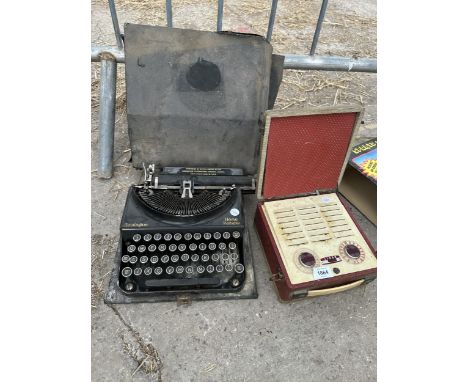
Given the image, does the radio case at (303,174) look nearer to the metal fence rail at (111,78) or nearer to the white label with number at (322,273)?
the white label with number at (322,273)

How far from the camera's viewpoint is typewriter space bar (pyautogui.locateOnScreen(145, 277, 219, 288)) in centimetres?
200

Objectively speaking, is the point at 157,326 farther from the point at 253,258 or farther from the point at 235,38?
the point at 235,38

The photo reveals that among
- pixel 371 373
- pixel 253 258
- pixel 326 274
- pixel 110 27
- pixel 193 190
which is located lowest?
pixel 371 373

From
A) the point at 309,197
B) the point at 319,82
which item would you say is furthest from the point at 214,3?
the point at 309,197

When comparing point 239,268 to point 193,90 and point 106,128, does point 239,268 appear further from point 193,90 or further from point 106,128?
point 106,128

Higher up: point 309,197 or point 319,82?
point 319,82

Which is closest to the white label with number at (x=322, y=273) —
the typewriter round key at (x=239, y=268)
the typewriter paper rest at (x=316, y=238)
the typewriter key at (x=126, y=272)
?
the typewriter paper rest at (x=316, y=238)

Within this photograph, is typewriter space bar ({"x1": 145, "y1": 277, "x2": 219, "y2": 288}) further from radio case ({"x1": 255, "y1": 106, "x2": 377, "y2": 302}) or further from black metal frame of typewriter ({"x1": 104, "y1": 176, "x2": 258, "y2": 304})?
radio case ({"x1": 255, "y1": 106, "x2": 377, "y2": 302})

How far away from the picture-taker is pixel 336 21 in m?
5.57

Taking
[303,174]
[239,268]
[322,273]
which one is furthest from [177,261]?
[303,174]

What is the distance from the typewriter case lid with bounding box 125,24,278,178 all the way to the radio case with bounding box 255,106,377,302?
11.5 inches

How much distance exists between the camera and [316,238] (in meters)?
2.21

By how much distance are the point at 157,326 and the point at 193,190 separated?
86cm

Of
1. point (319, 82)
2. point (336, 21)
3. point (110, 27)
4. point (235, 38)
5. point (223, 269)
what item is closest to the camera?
point (223, 269)
